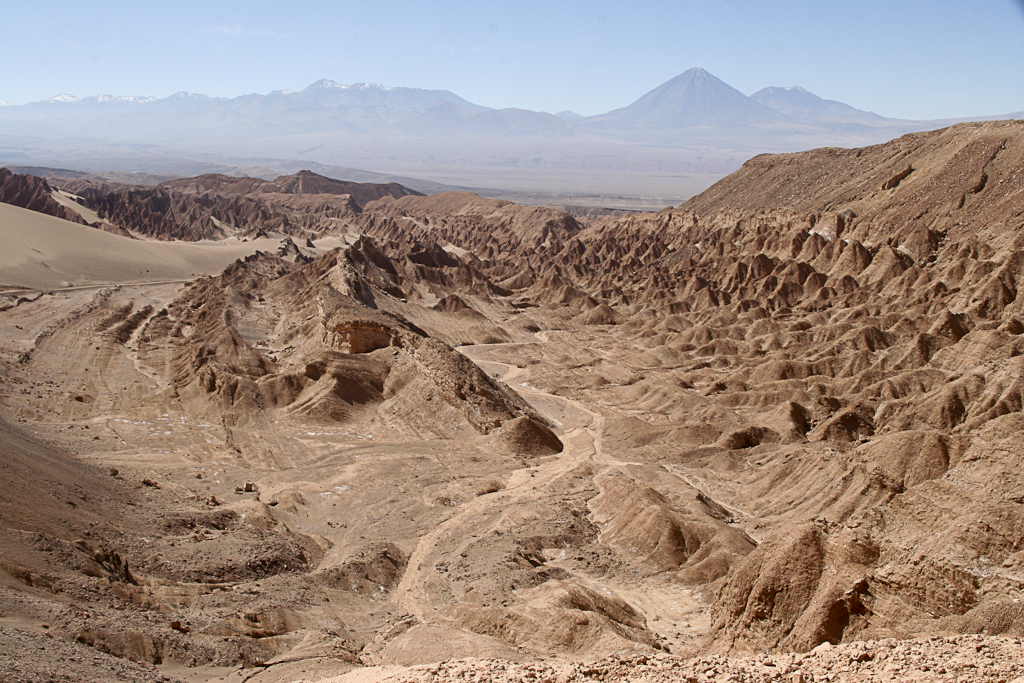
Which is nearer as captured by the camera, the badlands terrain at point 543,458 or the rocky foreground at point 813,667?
the rocky foreground at point 813,667

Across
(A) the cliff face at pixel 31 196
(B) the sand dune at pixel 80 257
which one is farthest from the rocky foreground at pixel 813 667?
(A) the cliff face at pixel 31 196

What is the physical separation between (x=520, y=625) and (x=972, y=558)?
10564mm

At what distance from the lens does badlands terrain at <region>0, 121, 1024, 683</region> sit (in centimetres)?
1634

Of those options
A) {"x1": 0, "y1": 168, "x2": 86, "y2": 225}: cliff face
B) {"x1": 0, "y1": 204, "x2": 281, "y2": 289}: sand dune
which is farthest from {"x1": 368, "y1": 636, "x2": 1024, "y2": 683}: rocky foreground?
{"x1": 0, "y1": 168, "x2": 86, "y2": 225}: cliff face

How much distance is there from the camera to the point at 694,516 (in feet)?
95.4

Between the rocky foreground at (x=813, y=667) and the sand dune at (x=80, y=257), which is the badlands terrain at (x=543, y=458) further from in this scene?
the sand dune at (x=80, y=257)

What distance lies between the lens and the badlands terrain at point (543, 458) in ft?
53.6

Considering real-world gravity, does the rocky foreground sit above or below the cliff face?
below

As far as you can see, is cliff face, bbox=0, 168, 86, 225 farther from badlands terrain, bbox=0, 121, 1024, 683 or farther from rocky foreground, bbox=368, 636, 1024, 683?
rocky foreground, bbox=368, 636, 1024, 683

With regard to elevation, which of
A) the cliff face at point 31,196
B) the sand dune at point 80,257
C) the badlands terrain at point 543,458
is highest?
the cliff face at point 31,196

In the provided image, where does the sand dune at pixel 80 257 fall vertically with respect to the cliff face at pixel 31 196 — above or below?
below

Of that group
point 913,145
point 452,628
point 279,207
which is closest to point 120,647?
point 452,628

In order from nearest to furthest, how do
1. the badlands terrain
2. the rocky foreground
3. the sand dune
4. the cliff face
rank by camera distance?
the rocky foreground → the badlands terrain → the sand dune → the cliff face

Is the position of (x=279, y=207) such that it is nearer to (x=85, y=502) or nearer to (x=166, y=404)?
(x=166, y=404)
